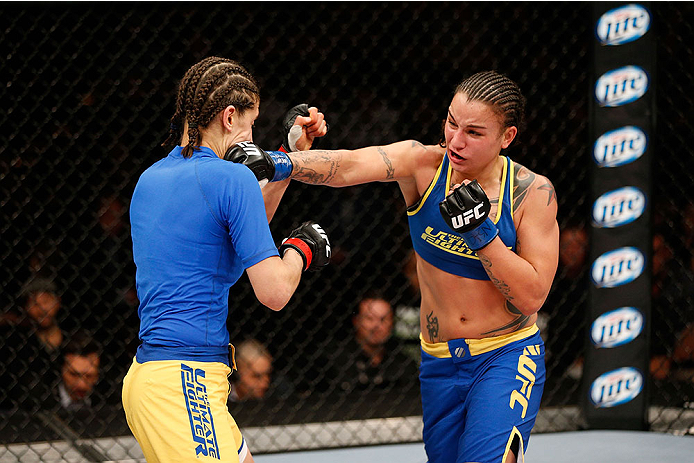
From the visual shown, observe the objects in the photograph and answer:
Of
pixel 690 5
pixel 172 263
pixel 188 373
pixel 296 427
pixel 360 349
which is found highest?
pixel 690 5

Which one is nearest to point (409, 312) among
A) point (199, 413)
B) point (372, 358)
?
point (372, 358)

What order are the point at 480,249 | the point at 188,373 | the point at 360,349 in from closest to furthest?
the point at 188,373 < the point at 480,249 < the point at 360,349

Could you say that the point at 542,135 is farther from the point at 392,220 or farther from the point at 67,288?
the point at 67,288

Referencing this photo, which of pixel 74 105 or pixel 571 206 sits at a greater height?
pixel 571 206

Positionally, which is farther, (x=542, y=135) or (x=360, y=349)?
(x=542, y=135)

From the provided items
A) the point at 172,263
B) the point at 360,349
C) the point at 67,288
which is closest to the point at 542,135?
the point at 360,349

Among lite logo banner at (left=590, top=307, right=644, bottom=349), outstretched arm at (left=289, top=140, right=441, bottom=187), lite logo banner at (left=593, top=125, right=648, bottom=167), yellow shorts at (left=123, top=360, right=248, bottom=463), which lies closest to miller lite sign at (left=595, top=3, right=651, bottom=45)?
lite logo banner at (left=593, top=125, right=648, bottom=167)

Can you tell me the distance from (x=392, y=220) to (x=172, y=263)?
214 cm

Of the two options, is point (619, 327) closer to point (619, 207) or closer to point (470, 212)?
point (619, 207)

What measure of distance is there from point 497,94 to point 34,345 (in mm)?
2268

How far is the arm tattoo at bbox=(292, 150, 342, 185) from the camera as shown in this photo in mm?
1764

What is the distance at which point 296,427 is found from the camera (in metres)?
2.92

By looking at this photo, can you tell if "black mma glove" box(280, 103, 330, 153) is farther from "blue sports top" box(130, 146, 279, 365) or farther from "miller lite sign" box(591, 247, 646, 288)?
"miller lite sign" box(591, 247, 646, 288)

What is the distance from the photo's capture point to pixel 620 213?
2.81 metres
